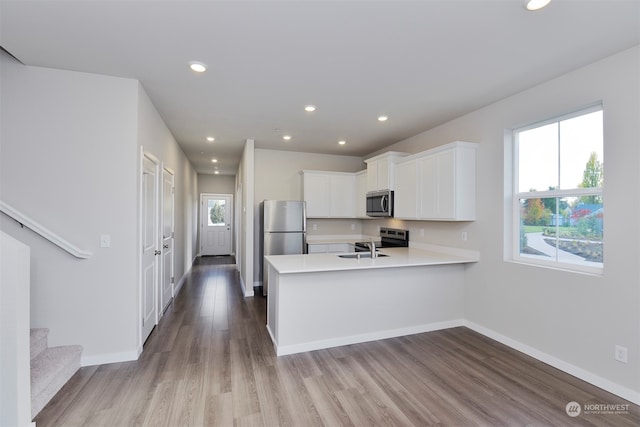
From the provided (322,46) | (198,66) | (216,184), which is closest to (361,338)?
(322,46)

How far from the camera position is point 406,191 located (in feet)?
13.7

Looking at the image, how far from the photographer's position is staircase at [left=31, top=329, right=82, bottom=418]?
2.02m

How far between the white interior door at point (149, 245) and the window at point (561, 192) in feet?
12.8

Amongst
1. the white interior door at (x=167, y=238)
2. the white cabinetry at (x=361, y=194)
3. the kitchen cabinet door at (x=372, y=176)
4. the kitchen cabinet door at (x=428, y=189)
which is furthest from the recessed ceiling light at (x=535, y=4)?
the white interior door at (x=167, y=238)

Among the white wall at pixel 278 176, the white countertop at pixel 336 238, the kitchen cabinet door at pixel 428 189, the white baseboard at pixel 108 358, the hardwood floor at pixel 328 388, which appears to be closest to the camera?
the hardwood floor at pixel 328 388

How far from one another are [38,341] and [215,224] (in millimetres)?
7250

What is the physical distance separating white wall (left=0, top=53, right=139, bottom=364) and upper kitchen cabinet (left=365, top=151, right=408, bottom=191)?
3300mm

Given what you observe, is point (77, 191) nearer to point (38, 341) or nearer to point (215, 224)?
point (38, 341)

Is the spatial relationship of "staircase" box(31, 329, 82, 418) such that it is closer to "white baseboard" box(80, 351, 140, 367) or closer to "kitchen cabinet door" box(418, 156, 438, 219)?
"white baseboard" box(80, 351, 140, 367)

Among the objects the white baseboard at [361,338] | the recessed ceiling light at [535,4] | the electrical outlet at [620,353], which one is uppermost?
the recessed ceiling light at [535,4]

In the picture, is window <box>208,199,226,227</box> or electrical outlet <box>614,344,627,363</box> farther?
window <box>208,199,226,227</box>

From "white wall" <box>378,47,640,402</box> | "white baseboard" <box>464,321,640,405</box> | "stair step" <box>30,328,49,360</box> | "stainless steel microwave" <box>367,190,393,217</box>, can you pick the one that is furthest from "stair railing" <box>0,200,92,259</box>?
"white baseboard" <box>464,321,640,405</box>

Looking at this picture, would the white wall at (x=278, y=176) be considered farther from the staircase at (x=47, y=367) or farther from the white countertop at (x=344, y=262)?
the staircase at (x=47, y=367)

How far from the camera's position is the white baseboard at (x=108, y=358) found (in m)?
2.59
